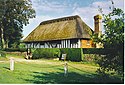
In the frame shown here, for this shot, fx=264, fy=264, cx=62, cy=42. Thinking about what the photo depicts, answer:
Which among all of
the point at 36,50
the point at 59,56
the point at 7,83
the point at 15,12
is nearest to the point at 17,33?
the point at 15,12

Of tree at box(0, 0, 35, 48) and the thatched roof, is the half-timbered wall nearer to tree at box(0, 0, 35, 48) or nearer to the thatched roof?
the thatched roof

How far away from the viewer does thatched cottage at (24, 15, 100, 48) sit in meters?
33.6

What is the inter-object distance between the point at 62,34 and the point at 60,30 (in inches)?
62.6

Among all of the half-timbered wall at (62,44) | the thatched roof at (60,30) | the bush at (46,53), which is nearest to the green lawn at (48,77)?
the bush at (46,53)

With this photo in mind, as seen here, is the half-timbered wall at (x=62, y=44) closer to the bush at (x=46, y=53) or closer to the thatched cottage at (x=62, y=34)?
the thatched cottage at (x=62, y=34)

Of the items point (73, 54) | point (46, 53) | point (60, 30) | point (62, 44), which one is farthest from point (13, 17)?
point (73, 54)

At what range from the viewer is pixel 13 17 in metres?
43.2

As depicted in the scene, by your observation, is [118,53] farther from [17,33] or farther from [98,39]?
[17,33]

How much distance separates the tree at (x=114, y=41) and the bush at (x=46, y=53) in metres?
19.4

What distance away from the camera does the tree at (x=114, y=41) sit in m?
10.7

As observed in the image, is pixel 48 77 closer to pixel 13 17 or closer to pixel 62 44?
pixel 62 44

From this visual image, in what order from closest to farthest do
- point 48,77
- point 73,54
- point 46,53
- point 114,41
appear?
point 114,41, point 48,77, point 73,54, point 46,53

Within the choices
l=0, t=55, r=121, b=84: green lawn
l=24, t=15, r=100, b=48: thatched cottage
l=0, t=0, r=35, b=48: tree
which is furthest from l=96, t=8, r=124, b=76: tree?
l=0, t=0, r=35, b=48: tree

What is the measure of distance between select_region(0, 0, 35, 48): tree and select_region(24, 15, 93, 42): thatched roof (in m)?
2.98
